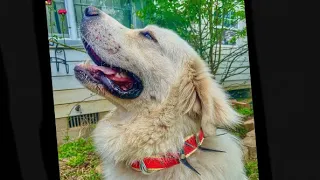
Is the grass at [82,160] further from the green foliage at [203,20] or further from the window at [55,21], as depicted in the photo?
the window at [55,21]

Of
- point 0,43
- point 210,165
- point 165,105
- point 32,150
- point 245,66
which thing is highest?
point 0,43

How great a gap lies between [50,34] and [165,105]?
2.32ft

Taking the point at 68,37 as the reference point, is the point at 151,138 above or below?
below

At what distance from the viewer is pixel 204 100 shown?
1227 mm

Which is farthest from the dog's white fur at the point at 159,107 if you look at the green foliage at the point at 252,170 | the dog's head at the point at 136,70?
the green foliage at the point at 252,170

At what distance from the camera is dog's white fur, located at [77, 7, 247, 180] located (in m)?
1.29

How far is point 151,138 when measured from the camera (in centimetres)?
129

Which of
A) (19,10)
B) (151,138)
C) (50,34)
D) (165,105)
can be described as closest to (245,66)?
(165,105)

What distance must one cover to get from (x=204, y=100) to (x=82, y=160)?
31.4 inches

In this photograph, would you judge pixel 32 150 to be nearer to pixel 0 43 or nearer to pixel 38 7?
pixel 0 43

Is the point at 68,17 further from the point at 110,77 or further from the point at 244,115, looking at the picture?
the point at 244,115

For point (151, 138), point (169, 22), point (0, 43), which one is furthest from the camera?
point (169, 22)

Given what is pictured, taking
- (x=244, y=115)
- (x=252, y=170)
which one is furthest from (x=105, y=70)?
(x=252, y=170)

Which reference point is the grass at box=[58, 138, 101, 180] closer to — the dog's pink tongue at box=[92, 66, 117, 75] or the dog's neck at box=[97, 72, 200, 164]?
the dog's neck at box=[97, 72, 200, 164]
